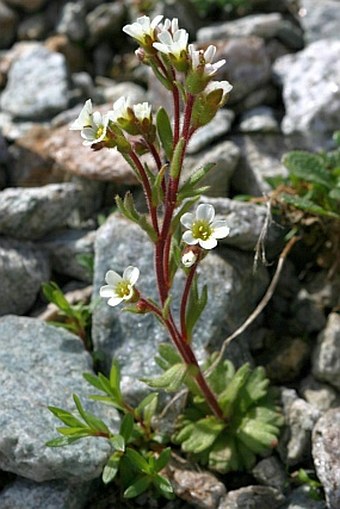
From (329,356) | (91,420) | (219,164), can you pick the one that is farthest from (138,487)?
(219,164)

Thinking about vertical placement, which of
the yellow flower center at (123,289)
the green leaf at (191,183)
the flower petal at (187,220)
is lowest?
the yellow flower center at (123,289)

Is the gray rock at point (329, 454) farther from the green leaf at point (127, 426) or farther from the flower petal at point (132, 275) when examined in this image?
the flower petal at point (132, 275)

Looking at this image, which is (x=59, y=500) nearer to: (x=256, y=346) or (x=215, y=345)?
(x=215, y=345)

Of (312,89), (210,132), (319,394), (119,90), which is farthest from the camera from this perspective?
(119,90)

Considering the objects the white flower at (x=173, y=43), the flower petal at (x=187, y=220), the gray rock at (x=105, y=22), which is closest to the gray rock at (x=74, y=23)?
the gray rock at (x=105, y=22)

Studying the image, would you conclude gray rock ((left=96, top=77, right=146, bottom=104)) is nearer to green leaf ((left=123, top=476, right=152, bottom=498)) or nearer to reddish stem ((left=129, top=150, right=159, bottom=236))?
reddish stem ((left=129, top=150, right=159, bottom=236))

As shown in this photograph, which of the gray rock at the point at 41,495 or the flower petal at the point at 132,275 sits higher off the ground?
the flower petal at the point at 132,275

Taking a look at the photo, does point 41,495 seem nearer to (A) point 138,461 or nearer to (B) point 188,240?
(A) point 138,461
